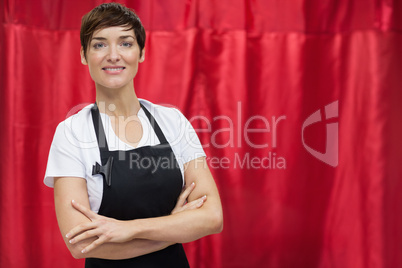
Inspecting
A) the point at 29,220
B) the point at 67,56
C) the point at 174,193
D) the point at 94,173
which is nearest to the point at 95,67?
the point at 94,173

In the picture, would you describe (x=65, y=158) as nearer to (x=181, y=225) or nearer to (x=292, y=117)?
(x=181, y=225)

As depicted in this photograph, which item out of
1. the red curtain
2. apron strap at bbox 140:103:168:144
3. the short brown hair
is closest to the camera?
the short brown hair

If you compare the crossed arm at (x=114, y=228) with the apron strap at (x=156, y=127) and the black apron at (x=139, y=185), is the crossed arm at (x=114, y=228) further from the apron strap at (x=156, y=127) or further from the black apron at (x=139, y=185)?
the apron strap at (x=156, y=127)

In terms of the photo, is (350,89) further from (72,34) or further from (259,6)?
(72,34)

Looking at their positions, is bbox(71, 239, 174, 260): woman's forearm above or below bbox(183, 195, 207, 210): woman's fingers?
below

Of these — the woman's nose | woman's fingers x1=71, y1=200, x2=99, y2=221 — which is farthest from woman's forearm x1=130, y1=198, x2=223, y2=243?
the woman's nose

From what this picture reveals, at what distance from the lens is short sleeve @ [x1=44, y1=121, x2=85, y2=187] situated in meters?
1.16

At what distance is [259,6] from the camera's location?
2209 mm

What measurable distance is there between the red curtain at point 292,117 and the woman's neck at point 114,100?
85 cm

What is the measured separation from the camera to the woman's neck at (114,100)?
50.9 inches

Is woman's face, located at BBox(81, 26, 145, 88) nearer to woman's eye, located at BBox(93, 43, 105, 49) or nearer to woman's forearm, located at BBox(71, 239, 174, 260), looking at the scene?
woman's eye, located at BBox(93, 43, 105, 49)

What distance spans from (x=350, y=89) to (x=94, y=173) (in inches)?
59.5

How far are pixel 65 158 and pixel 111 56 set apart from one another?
1.03 ft

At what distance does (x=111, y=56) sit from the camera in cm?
123
